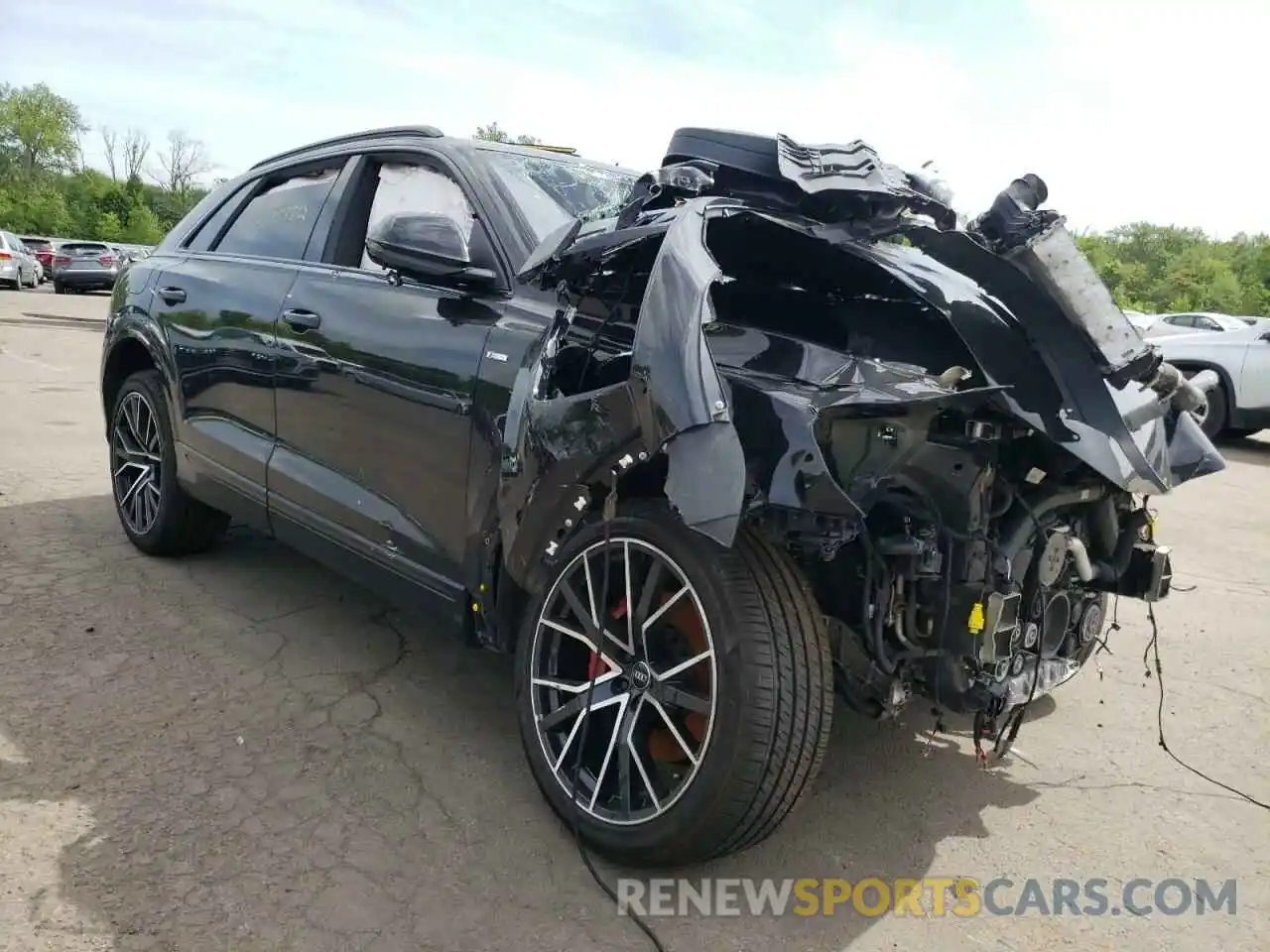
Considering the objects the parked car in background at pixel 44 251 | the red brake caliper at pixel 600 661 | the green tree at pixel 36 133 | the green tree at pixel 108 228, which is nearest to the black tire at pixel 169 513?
the red brake caliper at pixel 600 661

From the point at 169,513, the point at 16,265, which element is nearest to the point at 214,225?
the point at 169,513

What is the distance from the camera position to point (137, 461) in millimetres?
4887

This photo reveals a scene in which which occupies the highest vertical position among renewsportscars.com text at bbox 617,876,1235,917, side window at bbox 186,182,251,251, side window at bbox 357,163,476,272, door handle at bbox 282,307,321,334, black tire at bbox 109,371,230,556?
side window at bbox 357,163,476,272

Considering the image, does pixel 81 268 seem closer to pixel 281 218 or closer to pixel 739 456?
pixel 281 218

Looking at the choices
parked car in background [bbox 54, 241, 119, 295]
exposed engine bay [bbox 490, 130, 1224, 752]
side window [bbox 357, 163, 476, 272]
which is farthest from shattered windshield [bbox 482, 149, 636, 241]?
parked car in background [bbox 54, 241, 119, 295]

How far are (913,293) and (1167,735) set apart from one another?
2.12 m

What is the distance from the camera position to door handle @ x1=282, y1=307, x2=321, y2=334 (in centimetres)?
358

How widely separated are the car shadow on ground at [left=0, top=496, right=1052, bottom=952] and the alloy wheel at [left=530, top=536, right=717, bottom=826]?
0.77 feet

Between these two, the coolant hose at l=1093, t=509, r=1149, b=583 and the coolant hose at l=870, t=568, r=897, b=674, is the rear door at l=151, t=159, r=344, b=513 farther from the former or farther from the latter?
the coolant hose at l=1093, t=509, r=1149, b=583

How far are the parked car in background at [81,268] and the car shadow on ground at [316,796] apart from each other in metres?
27.7

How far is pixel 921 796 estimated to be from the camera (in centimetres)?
307

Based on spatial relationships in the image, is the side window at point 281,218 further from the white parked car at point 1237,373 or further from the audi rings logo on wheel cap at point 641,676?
the white parked car at point 1237,373

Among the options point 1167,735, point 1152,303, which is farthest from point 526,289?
point 1152,303

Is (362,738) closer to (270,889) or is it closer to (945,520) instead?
(270,889)
